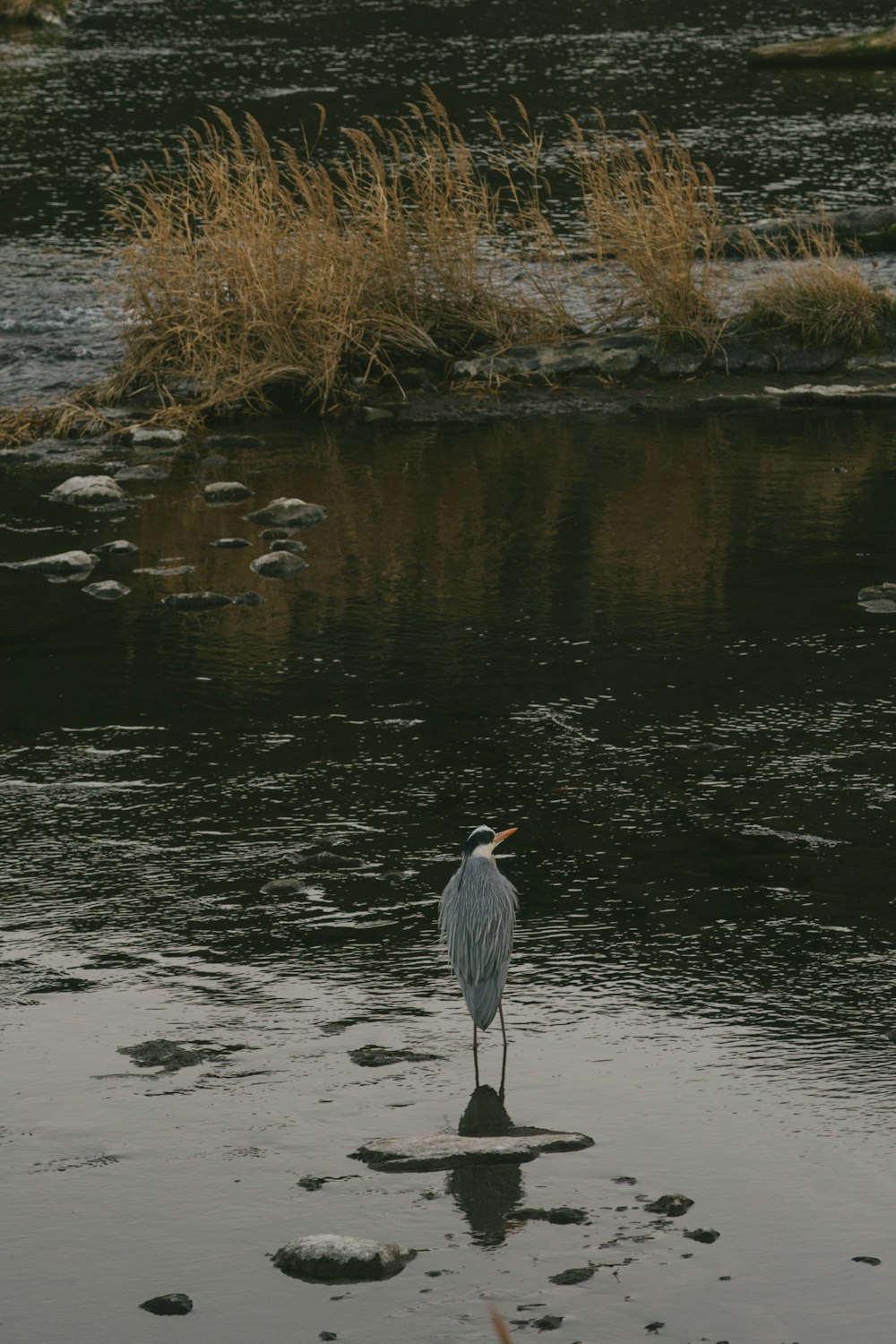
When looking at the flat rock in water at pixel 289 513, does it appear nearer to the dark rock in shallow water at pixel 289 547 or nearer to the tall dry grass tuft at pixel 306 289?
the dark rock in shallow water at pixel 289 547

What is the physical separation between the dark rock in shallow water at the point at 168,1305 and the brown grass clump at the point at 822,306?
10311 mm

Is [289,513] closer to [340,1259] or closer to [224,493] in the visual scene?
[224,493]

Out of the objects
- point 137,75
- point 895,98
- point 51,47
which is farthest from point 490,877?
point 51,47

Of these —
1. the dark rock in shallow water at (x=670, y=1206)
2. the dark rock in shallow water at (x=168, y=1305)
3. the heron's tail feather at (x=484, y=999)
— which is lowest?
the dark rock in shallow water at (x=168, y=1305)

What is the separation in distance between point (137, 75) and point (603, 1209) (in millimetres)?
24536

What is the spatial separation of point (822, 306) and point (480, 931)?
925cm

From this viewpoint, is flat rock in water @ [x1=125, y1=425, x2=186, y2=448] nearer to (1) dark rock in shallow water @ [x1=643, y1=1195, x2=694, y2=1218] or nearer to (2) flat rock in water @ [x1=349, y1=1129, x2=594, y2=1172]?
(2) flat rock in water @ [x1=349, y1=1129, x2=594, y2=1172]

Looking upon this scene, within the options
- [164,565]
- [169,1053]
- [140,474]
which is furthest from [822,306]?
[169,1053]

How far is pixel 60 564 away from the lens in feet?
32.2

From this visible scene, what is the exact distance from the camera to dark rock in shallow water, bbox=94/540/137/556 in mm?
10148

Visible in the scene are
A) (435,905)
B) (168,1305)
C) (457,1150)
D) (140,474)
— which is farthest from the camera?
(140,474)

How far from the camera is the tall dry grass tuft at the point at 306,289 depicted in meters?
12.7

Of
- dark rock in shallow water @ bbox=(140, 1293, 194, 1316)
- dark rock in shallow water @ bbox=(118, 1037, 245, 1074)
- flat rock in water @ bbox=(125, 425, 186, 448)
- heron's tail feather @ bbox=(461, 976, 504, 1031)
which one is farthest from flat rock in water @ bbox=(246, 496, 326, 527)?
dark rock in shallow water @ bbox=(140, 1293, 194, 1316)

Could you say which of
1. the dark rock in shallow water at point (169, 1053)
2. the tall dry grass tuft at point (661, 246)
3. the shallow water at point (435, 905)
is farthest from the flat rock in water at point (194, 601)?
the tall dry grass tuft at point (661, 246)
